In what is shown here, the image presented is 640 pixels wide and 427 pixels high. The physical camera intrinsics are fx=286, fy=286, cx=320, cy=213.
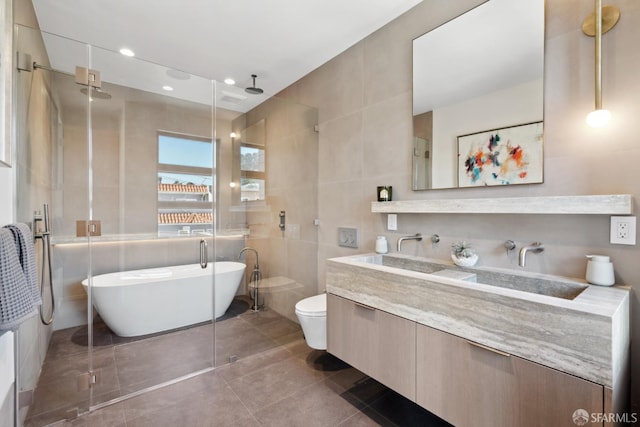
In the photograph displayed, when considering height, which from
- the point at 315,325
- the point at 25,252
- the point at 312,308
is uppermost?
the point at 25,252

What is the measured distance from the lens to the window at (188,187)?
2.84 metres

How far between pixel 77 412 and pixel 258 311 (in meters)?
1.55

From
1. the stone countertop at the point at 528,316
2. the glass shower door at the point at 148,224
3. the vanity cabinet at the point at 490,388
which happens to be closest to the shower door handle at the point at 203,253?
the glass shower door at the point at 148,224

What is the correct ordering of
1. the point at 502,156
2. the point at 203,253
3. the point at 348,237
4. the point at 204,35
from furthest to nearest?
the point at 203,253, the point at 348,237, the point at 204,35, the point at 502,156

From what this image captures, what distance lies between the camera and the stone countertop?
934mm

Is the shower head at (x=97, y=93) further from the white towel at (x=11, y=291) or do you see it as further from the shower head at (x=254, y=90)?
the white towel at (x=11, y=291)

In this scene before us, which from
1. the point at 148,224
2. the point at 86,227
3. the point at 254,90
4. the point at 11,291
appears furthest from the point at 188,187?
the point at 11,291

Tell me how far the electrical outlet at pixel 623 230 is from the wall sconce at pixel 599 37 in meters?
0.43

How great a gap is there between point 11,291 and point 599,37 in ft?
8.42

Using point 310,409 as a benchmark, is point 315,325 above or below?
above

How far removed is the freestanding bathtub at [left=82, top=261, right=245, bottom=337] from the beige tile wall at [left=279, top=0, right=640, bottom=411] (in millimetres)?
1164

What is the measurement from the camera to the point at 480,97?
173 cm

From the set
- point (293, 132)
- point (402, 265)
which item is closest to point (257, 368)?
point (402, 265)

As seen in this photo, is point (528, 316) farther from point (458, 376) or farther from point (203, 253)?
point (203, 253)
